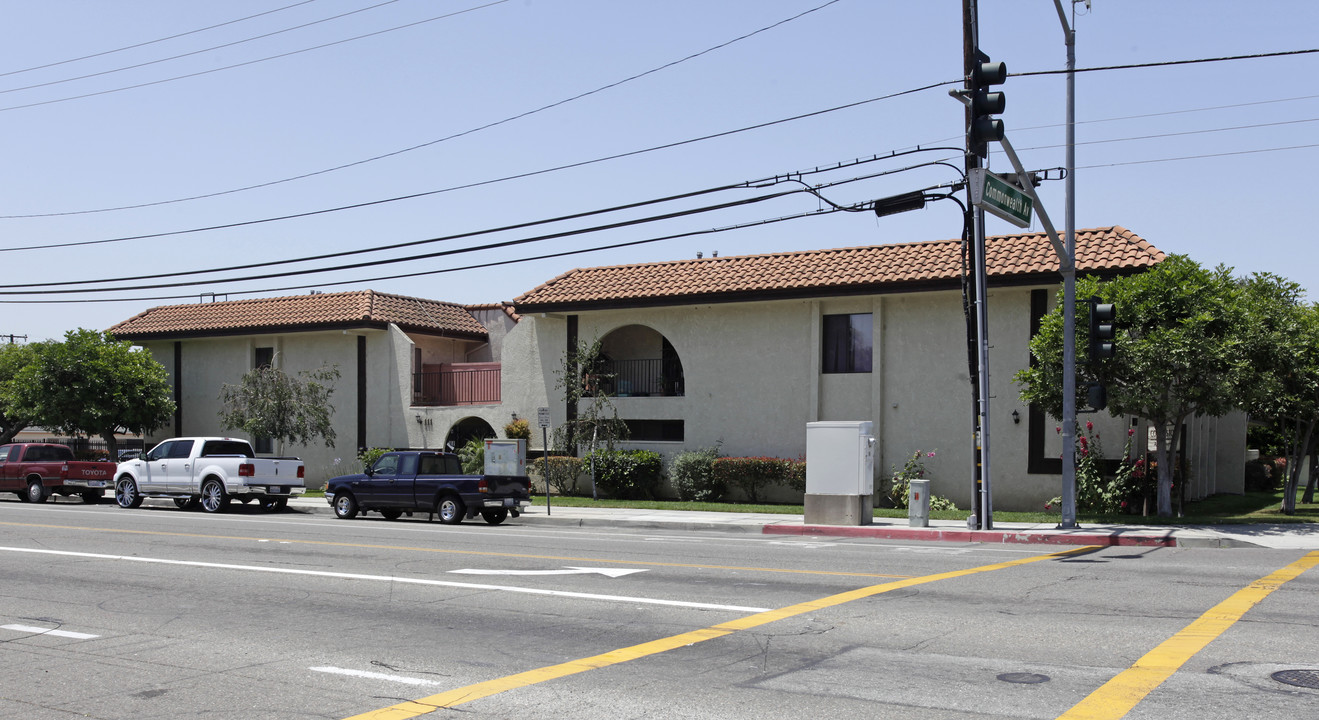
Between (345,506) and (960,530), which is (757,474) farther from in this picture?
(345,506)

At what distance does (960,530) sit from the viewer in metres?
20.3

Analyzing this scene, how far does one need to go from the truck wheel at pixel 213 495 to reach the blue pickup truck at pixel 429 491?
391 centimetres

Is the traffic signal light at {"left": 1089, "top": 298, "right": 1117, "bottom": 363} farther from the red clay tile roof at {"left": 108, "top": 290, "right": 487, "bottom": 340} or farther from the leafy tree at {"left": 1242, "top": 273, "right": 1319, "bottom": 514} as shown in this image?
the red clay tile roof at {"left": 108, "top": 290, "right": 487, "bottom": 340}

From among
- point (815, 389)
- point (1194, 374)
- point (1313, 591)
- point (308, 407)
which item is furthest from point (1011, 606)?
point (308, 407)

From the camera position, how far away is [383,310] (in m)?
35.9

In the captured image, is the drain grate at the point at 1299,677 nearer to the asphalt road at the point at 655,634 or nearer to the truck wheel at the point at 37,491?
the asphalt road at the point at 655,634

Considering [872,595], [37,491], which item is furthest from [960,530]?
[37,491]

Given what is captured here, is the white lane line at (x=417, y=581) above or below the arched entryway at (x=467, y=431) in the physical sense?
below

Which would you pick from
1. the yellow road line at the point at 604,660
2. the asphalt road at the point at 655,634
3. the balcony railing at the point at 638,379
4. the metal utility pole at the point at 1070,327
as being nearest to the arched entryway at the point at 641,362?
the balcony railing at the point at 638,379

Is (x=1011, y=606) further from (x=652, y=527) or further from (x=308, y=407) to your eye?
(x=308, y=407)

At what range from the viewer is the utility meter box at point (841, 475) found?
21.4 meters

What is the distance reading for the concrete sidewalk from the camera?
18062mm

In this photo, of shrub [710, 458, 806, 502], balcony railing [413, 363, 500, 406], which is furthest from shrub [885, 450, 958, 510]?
balcony railing [413, 363, 500, 406]

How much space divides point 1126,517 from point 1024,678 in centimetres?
1682
